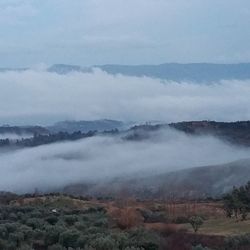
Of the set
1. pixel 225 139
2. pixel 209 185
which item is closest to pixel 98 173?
pixel 225 139

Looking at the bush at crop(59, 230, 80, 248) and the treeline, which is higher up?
the bush at crop(59, 230, 80, 248)

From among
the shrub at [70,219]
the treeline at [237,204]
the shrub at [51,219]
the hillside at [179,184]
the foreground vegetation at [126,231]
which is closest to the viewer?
the foreground vegetation at [126,231]

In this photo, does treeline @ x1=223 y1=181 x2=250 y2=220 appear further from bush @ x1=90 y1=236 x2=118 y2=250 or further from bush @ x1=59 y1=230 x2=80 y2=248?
bush @ x1=90 y1=236 x2=118 y2=250

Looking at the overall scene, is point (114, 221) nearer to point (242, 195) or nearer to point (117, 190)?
point (242, 195)

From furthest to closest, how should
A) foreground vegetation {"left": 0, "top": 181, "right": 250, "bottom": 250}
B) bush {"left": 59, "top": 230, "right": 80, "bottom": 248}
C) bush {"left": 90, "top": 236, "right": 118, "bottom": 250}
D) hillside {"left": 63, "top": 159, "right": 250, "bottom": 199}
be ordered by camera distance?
hillside {"left": 63, "top": 159, "right": 250, "bottom": 199}
bush {"left": 59, "top": 230, "right": 80, "bottom": 248}
foreground vegetation {"left": 0, "top": 181, "right": 250, "bottom": 250}
bush {"left": 90, "top": 236, "right": 118, "bottom": 250}

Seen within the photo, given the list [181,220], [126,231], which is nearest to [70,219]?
[126,231]

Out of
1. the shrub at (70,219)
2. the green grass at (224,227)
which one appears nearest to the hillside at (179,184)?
the green grass at (224,227)

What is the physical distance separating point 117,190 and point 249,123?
165 ft

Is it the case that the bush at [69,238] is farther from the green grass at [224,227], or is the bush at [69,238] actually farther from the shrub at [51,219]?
the green grass at [224,227]

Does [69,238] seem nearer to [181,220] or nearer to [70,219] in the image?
[70,219]

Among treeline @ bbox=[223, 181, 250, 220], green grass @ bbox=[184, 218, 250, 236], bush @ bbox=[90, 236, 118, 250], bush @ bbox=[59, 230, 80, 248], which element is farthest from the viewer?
treeline @ bbox=[223, 181, 250, 220]

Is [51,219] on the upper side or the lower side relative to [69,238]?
lower

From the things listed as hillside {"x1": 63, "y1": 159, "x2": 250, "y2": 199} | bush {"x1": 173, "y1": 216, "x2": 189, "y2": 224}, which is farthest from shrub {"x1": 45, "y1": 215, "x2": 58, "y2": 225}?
hillside {"x1": 63, "y1": 159, "x2": 250, "y2": 199}

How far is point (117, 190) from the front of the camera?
154m
